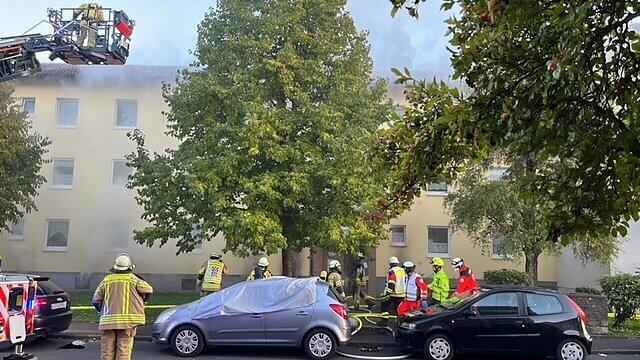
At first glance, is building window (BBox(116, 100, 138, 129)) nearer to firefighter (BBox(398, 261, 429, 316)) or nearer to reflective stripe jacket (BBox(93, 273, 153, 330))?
firefighter (BBox(398, 261, 429, 316))

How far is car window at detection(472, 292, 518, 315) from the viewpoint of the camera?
900 centimetres

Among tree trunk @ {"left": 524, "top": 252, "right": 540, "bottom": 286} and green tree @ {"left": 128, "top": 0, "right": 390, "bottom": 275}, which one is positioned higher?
green tree @ {"left": 128, "top": 0, "right": 390, "bottom": 275}

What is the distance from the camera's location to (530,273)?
16609mm

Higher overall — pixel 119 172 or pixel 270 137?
pixel 119 172

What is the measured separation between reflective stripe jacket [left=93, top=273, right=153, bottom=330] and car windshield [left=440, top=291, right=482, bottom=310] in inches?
203

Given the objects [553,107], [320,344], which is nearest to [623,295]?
[320,344]

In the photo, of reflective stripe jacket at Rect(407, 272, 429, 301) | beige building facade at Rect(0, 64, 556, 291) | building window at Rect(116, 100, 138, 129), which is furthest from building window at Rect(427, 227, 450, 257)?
building window at Rect(116, 100, 138, 129)

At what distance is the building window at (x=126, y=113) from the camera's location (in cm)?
2208

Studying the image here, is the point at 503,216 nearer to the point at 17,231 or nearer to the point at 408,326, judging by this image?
the point at 408,326

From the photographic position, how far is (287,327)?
886 cm

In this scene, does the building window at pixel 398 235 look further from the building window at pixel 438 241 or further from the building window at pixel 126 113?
the building window at pixel 126 113

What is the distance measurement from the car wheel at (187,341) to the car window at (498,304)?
472cm

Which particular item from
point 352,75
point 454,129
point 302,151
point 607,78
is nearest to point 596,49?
point 607,78

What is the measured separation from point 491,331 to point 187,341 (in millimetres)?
5110
